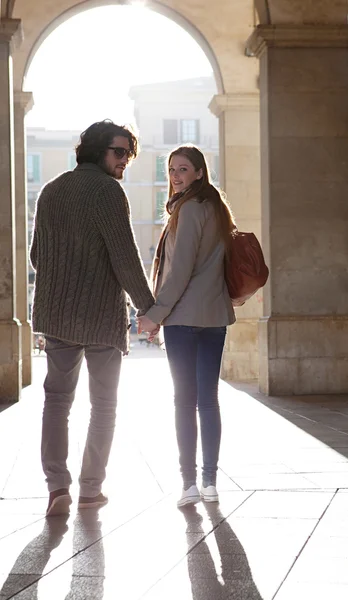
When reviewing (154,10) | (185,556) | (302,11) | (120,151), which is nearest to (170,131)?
(154,10)

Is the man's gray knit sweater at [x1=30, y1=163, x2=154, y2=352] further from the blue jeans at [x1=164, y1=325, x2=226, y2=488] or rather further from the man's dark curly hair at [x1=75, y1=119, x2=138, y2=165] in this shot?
the blue jeans at [x1=164, y1=325, x2=226, y2=488]

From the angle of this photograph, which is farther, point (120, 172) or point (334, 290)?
point (334, 290)

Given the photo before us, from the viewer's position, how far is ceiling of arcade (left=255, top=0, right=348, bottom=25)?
11.5 metres

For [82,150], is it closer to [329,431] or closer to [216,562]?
[216,562]

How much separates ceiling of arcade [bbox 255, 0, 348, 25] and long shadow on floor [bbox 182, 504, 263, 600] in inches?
321

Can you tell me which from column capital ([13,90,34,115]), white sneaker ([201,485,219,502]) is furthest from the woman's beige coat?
column capital ([13,90,34,115])

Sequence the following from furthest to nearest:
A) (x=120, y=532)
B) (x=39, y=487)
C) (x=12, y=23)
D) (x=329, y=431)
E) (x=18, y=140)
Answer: (x=18, y=140), (x=12, y=23), (x=329, y=431), (x=39, y=487), (x=120, y=532)

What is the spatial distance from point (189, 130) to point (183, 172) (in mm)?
48920

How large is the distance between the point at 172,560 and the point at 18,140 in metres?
11.1

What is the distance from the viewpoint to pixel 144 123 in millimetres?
52500

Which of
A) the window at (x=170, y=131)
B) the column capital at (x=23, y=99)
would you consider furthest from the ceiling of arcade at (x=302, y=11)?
the window at (x=170, y=131)

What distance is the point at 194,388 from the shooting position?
16.3 ft

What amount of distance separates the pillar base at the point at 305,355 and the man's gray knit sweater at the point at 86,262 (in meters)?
6.58

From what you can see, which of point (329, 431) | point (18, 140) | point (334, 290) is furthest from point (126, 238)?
point (18, 140)
